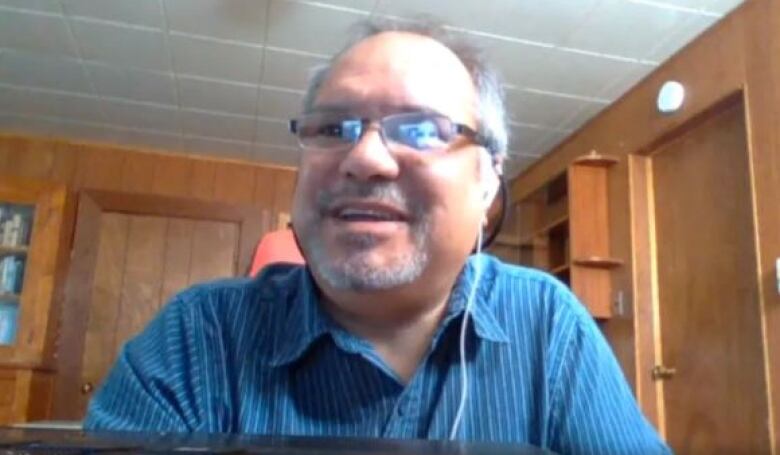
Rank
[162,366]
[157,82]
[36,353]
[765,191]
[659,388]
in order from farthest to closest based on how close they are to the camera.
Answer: [36,353]
[157,82]
[659,388]
[765,191]
[162,366]

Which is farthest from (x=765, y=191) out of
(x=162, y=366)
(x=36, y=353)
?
(x=36, y=353)

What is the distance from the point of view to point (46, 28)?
8.07ft

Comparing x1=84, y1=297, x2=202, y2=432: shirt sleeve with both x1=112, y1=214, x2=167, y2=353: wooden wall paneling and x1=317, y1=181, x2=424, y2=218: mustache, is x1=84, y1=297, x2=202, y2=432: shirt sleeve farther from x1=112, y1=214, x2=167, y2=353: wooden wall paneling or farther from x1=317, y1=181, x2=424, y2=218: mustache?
x1=112, y1=214, x2=167, y2=353: wooden wall paneling

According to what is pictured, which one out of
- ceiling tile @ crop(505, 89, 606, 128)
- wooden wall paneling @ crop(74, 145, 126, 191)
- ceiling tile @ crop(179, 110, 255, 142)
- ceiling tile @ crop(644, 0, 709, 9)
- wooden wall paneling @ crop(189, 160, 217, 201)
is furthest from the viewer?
wooden wall paneling @ crop(189, 160, 217, 201)

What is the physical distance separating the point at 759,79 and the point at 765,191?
0.33 meters

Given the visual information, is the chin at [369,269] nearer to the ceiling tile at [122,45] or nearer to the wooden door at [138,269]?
the ceiling tile at [122,45]

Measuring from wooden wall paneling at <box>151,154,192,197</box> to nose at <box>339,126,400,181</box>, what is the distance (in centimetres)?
305

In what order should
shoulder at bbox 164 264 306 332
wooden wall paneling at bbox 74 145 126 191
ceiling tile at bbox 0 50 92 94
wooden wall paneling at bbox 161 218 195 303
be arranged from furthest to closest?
wooden wall paneling at bbox 74 145 126 191 → wooden wall paneling at bbox 161 218 195 303 → ceiling tile at bbox 0 50 92 94 → shoulder at bbox 164 264 306 332

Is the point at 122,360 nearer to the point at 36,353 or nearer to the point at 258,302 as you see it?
the point at 258,302

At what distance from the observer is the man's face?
0.67 metres

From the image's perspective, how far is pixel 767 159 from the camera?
6.36ft

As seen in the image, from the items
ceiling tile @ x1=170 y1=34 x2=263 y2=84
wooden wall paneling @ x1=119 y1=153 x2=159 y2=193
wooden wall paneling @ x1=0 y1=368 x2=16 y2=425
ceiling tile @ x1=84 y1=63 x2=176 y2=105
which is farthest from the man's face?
wooden wall paneling @ x1=119 y1=153 x2=159 y2=193

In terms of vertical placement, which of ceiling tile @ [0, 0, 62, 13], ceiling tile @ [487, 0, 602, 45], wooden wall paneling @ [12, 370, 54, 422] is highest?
ceiling tile @ [0, 0, 62, 13]

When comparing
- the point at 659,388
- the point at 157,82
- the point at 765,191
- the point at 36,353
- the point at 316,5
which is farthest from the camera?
the point at 36,353
